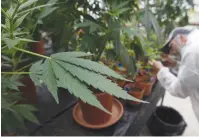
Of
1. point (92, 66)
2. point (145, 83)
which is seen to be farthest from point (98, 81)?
point (145, 83)

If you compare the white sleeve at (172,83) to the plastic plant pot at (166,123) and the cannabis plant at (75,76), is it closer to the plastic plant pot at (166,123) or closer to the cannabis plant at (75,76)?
the plastic plant pot at (166,123)

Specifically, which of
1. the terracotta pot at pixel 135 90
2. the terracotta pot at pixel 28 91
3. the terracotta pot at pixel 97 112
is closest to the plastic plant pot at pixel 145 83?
the terracotta pot at pixel 135 90

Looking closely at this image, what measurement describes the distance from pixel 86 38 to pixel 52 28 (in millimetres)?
185

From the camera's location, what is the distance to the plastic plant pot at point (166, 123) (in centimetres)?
123

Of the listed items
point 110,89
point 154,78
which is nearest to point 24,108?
point 110,89

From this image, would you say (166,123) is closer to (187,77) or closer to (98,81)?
(187,77)

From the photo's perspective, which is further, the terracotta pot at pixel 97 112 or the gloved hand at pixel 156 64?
the gloved hand at pixel 156 64

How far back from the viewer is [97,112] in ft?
2.58

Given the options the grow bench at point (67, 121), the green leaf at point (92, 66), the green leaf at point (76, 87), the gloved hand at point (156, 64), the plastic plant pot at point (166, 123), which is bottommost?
the plastic plant pot at point (166, 123)

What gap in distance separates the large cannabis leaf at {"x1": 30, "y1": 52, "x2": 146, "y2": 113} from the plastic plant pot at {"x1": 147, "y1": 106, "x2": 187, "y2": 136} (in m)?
0.99

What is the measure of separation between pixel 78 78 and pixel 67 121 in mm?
579

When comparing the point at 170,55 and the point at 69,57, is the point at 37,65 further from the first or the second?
the point at 170,55

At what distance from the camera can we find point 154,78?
3.59 feet

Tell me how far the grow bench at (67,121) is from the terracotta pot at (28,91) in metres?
0.06
